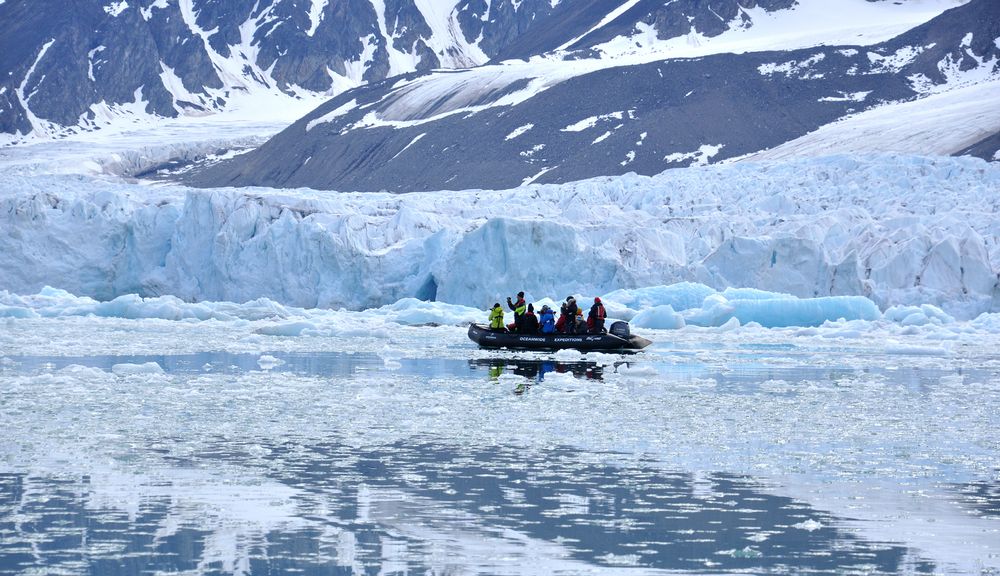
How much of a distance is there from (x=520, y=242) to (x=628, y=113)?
184 feet

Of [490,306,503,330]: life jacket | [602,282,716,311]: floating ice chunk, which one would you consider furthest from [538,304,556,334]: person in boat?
[602,282,716,311]: floating ice chunk

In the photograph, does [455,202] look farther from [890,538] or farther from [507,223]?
[890,538]

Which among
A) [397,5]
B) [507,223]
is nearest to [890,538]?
[507,223]

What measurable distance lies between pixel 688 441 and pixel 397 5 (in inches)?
6157

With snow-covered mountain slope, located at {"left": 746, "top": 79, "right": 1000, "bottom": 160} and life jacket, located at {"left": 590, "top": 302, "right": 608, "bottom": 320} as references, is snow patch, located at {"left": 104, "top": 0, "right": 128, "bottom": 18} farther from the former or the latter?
life jacket, located at {"left": 590, "top": 302, "right": 608, "bottom": 320}

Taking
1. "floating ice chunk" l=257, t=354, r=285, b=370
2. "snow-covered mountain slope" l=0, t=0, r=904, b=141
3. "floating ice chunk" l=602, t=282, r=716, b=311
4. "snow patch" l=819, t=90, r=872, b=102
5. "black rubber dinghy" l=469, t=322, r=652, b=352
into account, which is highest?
"snow-covered mountain slope" l=0, t=0, r=904, b=141

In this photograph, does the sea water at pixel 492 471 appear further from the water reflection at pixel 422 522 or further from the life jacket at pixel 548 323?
the life jacket at pixel 548 323

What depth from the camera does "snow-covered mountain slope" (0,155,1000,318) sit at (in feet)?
88.4

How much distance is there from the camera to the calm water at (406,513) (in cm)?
549

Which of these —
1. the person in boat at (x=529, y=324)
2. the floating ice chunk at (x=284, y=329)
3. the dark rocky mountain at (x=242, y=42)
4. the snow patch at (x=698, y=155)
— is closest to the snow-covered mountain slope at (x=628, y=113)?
the snow patch at (x=698, y=155)

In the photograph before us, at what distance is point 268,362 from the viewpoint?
15367 millimetres

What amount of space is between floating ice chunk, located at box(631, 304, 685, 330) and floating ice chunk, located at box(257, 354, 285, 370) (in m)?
9.00

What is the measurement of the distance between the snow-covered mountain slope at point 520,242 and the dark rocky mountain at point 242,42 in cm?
7262

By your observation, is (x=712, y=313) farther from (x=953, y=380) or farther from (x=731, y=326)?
(x=953, y=380)
